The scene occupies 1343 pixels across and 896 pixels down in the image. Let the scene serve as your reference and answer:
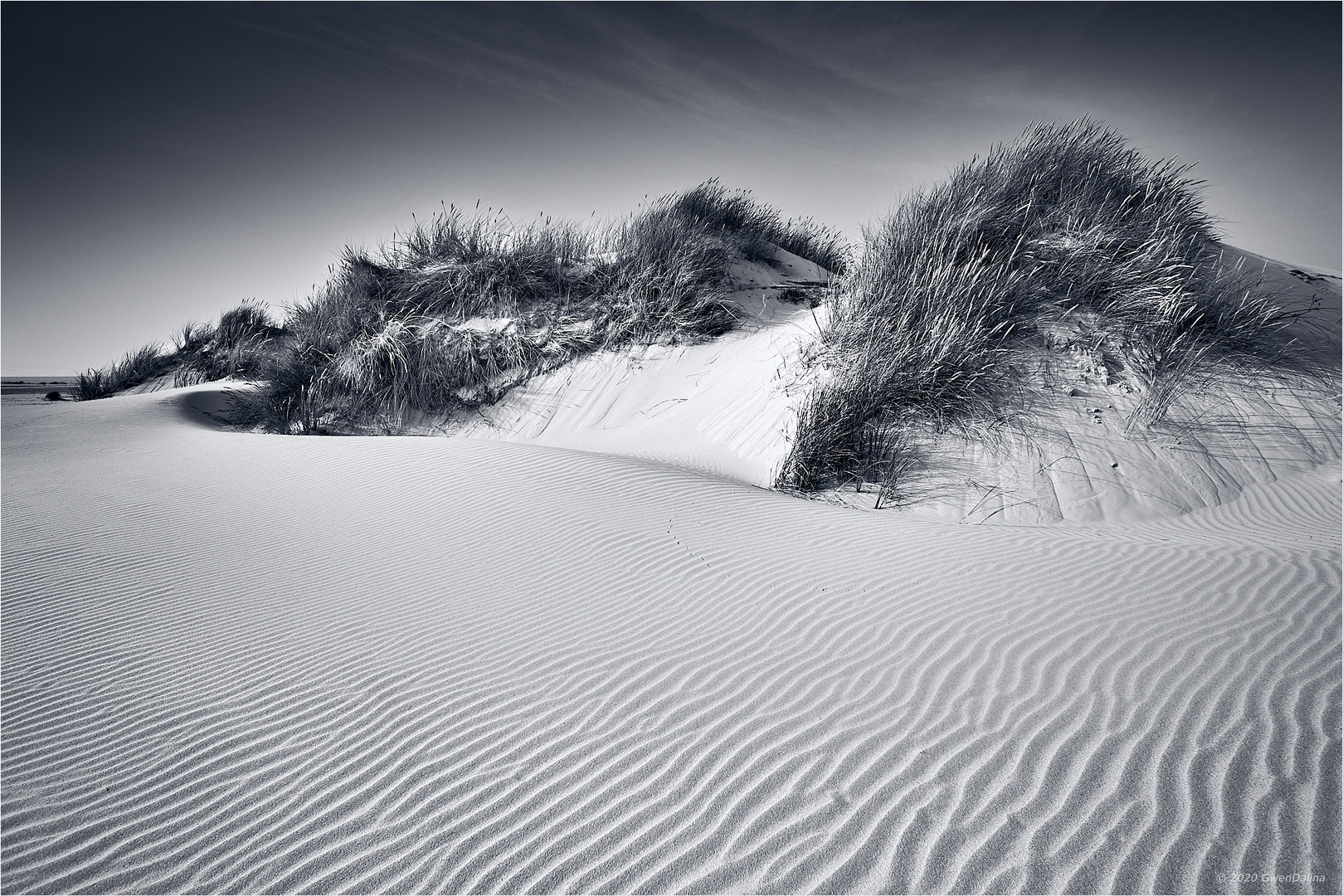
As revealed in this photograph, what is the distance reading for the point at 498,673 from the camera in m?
2.77

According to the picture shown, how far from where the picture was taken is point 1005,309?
6848 mm

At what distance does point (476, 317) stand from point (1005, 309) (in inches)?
352

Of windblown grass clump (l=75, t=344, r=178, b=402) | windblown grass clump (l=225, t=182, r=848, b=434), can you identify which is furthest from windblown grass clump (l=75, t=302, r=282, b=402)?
windblown grass clump (l=225, t=182, r=848, b=434)

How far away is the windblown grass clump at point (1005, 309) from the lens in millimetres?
6105

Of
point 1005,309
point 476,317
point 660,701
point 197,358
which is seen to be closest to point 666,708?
point 660,701

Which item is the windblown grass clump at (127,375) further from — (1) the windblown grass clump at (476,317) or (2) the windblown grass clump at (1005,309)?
(2) the windblown grass clump at (1005,309)

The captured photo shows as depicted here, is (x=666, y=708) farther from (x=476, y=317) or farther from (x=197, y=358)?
(x=197, y=358)

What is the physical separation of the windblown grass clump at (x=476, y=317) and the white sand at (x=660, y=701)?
18.6 feet

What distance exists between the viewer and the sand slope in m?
1.80

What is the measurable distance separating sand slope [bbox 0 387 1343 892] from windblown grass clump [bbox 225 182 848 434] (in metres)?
6.09

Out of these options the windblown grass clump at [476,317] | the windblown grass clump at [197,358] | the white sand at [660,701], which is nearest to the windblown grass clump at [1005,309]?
the white sand at [660,701]

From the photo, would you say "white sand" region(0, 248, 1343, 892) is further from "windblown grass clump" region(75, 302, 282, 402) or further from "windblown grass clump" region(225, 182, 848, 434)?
"windblown grass clump" region(75, 302, 282, 402)

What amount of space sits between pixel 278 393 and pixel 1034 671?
12458mm

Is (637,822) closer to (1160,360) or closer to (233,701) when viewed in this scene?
(233,701)
